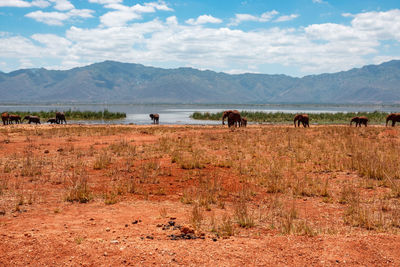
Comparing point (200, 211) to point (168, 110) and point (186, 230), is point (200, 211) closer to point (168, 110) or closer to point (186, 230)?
point (186, 230)

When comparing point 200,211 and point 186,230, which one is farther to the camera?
point 200,211

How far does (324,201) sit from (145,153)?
369 inches

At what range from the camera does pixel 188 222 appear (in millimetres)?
7133

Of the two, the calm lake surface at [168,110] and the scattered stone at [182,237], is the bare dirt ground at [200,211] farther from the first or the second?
the calm lake surface at [168,110]

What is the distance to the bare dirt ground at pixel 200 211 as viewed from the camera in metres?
5.60

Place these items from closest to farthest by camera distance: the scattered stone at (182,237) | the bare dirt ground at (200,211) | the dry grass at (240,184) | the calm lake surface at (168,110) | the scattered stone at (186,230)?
the bare dirt ground at (200,211) < the scattered stone at (182,237) < the scattered stone at (186,230) < the dry grass at (240,184) < the calm lake surface at (168,110)

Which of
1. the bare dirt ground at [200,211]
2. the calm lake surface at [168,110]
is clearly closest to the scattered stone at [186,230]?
the bare dirt ground at [200,211]

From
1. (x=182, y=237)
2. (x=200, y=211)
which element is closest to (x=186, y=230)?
(x=182, y=237)

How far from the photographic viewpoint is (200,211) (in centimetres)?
798

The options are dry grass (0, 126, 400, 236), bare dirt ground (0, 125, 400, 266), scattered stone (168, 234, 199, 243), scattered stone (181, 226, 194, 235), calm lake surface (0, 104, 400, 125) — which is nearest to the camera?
bare dirt ground (0, 125, 400, 266)

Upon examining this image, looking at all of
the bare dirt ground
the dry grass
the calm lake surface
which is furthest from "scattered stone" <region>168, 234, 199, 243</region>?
the calm lake surface

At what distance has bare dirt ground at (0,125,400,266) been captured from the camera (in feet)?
18.4

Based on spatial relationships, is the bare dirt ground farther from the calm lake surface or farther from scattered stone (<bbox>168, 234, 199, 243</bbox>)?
the calm lake surface

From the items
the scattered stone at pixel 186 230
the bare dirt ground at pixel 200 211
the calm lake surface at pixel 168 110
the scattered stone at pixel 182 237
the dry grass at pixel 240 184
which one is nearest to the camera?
the bare dirt ground at pixel 200 211
